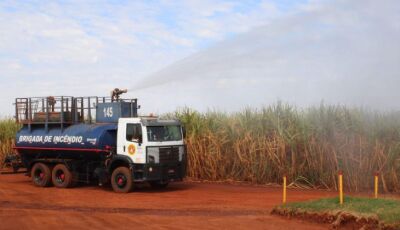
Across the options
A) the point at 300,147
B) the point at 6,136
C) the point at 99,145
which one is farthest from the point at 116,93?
the point at 6,136

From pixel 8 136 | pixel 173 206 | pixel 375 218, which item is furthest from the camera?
pixel 8 136

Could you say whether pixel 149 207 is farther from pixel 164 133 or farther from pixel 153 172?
pixel 164 133

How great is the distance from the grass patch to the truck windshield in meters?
6.64

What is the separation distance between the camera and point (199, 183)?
23.0 m

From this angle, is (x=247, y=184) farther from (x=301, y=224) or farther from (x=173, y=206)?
(x=301, y=224)

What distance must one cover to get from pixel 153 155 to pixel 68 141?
3637mm

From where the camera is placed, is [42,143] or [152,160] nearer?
[152,160]

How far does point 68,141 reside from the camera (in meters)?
20.3

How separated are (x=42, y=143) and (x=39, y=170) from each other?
4.21ft

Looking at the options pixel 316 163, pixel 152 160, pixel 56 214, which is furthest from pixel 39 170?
pixel 316 163

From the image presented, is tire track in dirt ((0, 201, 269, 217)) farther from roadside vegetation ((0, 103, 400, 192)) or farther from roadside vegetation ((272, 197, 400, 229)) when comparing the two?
roadside vegetation ((0, 103, 400, 192))

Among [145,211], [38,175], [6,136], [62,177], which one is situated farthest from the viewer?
[6,136]

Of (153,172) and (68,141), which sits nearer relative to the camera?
(153,172)

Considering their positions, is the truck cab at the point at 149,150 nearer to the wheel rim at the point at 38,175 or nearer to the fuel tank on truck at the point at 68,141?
the fuel tank on truck at the point at 68,141
